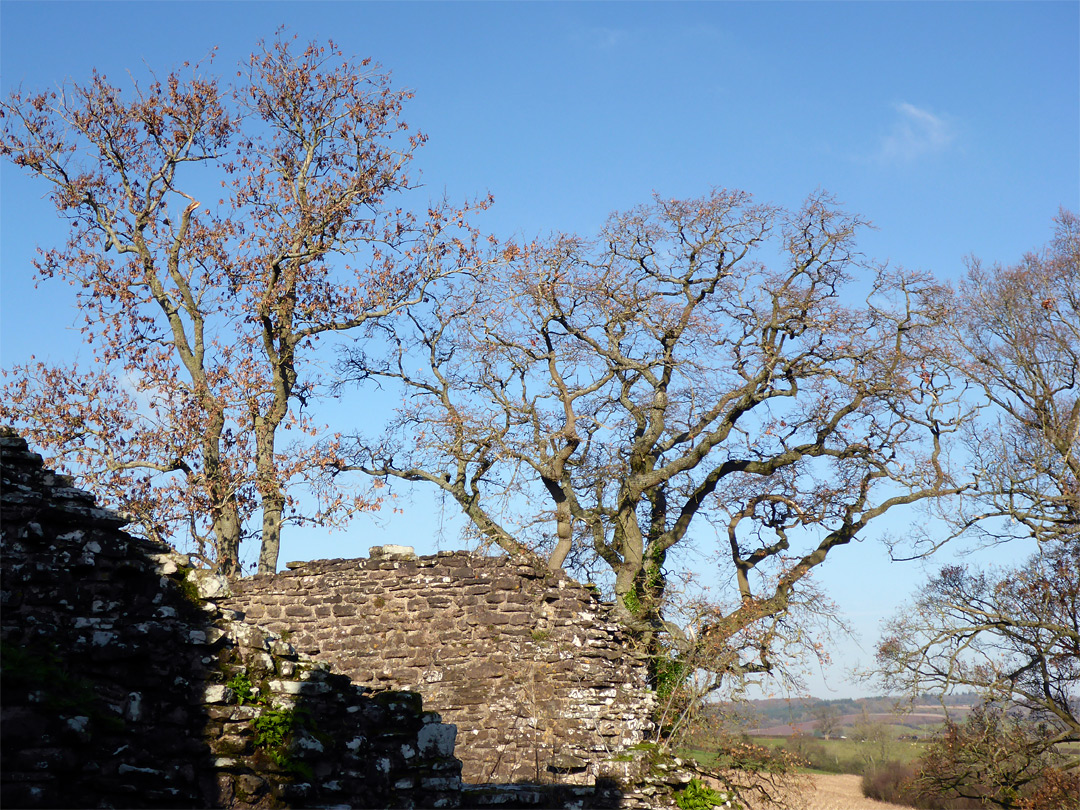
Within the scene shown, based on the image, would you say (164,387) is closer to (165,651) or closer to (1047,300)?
(165,651)

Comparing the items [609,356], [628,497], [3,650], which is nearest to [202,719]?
[3,650]

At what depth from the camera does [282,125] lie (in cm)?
1753

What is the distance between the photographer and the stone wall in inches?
169

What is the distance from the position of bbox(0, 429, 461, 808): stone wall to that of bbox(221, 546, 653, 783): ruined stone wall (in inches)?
171

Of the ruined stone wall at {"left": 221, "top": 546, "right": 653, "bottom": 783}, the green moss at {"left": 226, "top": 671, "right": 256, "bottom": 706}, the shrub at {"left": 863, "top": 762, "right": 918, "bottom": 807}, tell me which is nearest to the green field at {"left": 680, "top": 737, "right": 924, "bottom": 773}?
the shrub at {"left": 863, "top": 762, "right": 918, "bottom": 807}

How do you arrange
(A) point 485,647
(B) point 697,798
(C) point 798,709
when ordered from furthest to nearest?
(C) point 798,709, (A) point 485,647, (B) point 697,798

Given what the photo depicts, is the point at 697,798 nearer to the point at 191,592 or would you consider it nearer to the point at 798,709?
the point at 798,709

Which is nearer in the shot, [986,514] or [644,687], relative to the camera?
[644,687]

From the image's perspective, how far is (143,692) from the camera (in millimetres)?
4855

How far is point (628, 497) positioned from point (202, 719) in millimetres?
11510

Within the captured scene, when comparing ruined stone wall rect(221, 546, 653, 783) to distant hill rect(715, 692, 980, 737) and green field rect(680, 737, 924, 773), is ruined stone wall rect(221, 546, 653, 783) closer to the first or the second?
distant hill rect(715, 692, 980, 737)

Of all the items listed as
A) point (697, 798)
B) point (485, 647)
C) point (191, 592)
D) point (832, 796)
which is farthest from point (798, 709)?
point (191, 592)

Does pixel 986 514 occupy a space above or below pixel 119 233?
below

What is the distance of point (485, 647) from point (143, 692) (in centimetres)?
585
